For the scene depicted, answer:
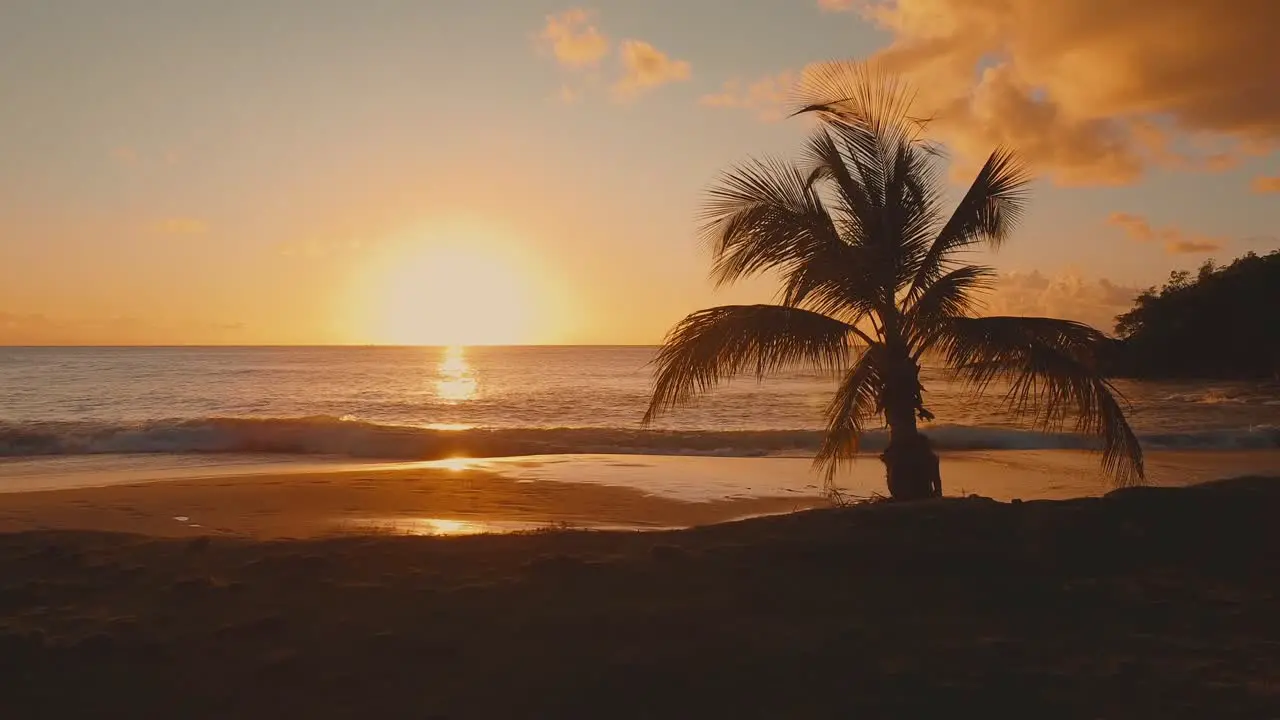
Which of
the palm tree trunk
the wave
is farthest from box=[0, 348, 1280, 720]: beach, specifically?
the wave

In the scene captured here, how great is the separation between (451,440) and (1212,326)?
45.6 metres

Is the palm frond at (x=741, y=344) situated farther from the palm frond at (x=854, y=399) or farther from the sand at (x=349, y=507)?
the sand at (x=349, y=507)

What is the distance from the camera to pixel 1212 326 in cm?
4797

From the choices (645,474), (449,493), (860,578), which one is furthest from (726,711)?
(645,474)

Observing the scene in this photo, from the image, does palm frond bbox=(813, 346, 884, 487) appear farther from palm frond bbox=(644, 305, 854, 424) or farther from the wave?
the wave

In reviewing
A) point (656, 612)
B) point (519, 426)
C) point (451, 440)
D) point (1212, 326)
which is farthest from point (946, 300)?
point (1212, 326)

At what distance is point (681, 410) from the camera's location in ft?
109

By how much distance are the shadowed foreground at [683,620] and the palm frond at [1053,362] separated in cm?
177

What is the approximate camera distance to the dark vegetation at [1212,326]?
44938 millimetres

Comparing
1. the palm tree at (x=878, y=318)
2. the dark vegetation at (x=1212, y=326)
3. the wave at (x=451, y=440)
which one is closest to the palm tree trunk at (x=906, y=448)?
the palm tree at (x=878, y=318)

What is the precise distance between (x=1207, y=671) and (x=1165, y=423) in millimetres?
25937

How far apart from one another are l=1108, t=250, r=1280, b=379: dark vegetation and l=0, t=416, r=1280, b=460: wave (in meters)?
25.5

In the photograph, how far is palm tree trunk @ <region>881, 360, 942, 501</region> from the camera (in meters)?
10.1

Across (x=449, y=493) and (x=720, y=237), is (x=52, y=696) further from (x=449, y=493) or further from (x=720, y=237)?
(x=449, y=493)
